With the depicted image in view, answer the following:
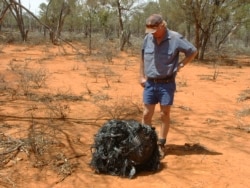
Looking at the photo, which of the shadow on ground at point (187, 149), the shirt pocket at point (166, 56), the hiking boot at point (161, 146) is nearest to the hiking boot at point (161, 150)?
the hiking boot at point (161, 146)

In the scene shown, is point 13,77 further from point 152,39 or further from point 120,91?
point 152,39

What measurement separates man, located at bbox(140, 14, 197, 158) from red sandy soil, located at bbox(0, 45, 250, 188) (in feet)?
1.90

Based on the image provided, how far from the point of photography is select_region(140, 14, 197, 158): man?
380 centimetres

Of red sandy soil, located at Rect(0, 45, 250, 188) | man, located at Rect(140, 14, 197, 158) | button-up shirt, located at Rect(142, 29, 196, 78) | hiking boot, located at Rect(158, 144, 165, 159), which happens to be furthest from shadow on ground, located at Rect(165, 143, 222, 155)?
button-up shirt, located at Rect(142, 29, 196, 78)

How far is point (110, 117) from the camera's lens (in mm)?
5742

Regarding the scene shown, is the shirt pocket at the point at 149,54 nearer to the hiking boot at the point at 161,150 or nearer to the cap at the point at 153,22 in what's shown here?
the cap at the point at 153,22

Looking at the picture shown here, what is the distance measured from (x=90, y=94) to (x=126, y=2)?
1867 cm

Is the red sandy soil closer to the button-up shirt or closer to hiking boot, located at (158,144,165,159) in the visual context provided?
hiking boot, located at (158,144,165,159)

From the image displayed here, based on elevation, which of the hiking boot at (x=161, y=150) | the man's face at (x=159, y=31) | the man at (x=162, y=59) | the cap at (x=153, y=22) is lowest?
the hiking boot at (x=161, y=150)

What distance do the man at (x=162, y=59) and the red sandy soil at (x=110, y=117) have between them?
1.90 feet

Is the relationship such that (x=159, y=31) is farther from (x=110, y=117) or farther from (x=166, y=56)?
A: (x=110, y=117)

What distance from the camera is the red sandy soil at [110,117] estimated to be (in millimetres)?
3523

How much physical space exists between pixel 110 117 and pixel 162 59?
2118 millimetres

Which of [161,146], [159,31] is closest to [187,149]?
[161,146]
